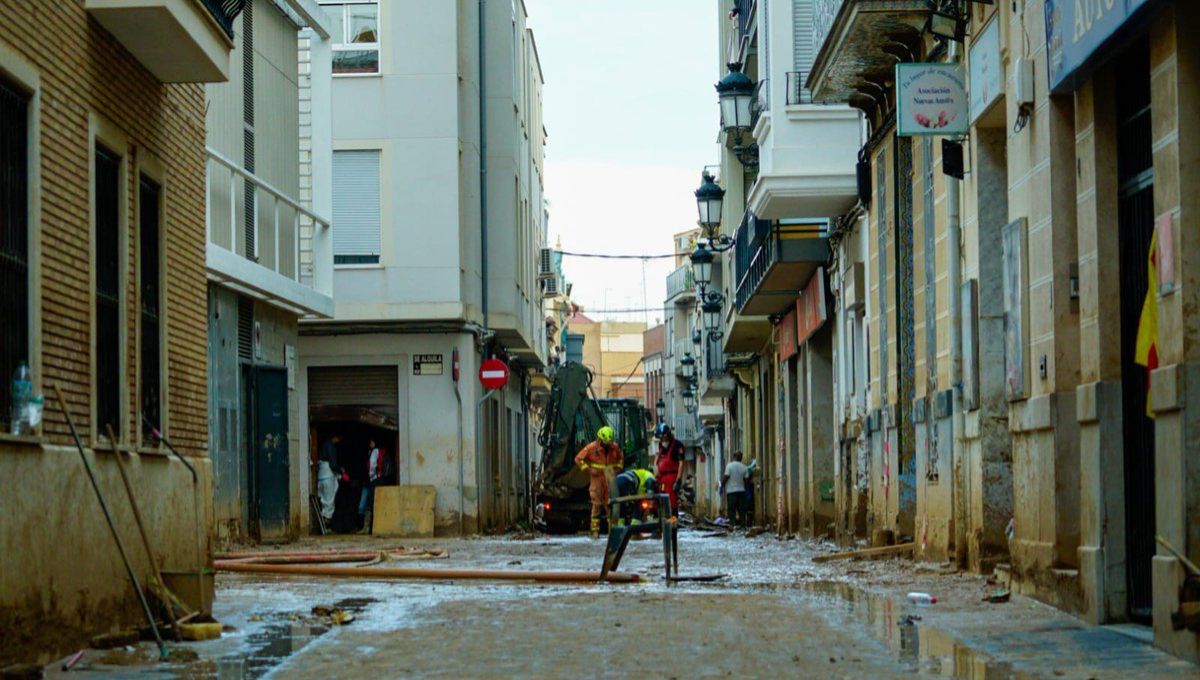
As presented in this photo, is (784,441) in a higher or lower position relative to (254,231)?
lower

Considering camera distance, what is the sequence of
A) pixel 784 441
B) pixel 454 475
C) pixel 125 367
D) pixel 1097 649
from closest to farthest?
1. pixel 1097 649
2. pixel 125 367
3. pixel 454 475
4. pixel 784 441

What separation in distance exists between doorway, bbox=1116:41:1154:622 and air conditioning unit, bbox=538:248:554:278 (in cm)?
3990

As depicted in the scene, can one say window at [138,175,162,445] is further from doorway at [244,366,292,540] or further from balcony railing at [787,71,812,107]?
balcony railing at [787,71,812,107]

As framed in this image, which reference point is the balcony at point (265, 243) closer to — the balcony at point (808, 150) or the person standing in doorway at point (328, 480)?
the person standing in doorway at point (328, 480)

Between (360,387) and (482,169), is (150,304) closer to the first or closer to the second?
(360,387)

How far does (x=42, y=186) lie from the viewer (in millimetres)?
9438

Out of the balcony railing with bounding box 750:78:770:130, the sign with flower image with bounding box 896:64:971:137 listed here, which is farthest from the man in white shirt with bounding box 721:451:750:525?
the sign with flower image with bounding box 896:64:971:137

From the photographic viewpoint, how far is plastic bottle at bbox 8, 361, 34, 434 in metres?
8.83

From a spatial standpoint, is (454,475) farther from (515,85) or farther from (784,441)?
(515,85)

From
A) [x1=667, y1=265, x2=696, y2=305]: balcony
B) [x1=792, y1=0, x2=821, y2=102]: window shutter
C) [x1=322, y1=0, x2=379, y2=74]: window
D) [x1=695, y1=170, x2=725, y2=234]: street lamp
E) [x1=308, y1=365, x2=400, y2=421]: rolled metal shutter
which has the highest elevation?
[x1=667, y1=265, x2=696, y2=305]: balcony

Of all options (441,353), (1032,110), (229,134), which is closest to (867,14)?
(1032,110)

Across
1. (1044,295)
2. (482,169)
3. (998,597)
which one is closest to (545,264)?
(482,169)

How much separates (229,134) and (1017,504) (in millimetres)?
12714

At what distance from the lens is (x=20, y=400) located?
351 inches
